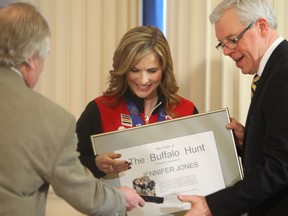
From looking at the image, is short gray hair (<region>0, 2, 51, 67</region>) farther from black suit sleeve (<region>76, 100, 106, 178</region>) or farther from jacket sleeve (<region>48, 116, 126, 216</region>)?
black suit sleeve (<region>76, 100, 106, 178</region>)

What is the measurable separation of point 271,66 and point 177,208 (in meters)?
0.74

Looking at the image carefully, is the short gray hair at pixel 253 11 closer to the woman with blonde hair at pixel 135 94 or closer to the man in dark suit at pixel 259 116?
the man in dark suit at pixel 259 116

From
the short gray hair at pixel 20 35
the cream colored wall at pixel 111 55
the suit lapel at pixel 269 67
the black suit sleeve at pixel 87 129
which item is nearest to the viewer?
the short gray hair at pixel 20 35

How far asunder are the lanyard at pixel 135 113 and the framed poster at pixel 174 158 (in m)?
0.21

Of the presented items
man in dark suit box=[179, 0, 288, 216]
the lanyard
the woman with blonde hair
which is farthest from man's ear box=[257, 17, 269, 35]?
the lanyard

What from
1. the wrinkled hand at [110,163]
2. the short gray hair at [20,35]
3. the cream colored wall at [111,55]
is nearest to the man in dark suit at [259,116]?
the wrinkled hand at [110,163]

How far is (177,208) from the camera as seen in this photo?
73.6 inches

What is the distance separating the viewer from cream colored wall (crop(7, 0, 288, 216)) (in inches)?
90.7

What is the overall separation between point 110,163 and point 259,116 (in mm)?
657

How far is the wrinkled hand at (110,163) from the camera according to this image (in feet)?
5.96

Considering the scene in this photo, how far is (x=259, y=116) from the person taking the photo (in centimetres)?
159

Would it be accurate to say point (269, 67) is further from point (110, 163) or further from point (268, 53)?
point (110, 163)

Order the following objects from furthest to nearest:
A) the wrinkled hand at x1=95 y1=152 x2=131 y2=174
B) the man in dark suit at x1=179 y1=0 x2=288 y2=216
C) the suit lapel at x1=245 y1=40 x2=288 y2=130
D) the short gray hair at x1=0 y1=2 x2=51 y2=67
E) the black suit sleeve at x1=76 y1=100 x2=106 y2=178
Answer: the black suit sleeve at x1=76 y1=100 x2=106 y2=178, the wrinkled hand at x1=95 y1=152 x2=131 y2=174, the suit lapel at x1=245 y1=40 x2=288 y2=130, the man in dark suit at x1=179 y1=0 x2=288 y2=216, the short gray hair at x1=0 y1=2 x2=51 y2=67

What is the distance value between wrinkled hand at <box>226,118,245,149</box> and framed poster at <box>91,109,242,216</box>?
25 millimetres
